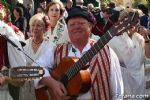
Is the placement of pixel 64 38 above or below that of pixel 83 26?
below

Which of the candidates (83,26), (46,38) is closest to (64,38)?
(46,38)

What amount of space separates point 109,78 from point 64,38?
2.28 meters

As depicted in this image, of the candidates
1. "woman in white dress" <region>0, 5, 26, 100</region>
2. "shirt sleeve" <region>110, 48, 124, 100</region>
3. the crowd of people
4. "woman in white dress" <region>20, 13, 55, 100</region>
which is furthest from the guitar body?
"woman in white dress" <region>20, 13, 55, 100</region>

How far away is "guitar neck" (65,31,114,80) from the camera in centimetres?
368

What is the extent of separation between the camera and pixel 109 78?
13.0ft

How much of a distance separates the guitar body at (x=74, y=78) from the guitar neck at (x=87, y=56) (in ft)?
0.14

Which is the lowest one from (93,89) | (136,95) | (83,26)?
(136,95)

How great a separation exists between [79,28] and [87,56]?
12.5 inches

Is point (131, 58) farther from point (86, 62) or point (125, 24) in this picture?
point (125, 24)

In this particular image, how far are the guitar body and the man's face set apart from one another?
0.21 meters

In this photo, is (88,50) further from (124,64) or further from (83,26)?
(124,64)

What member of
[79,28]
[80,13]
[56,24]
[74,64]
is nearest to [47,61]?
[74,64]

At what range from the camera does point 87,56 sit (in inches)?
154

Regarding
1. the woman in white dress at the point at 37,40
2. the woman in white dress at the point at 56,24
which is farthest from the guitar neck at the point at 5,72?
the woman in white dress at the point at 56,24
